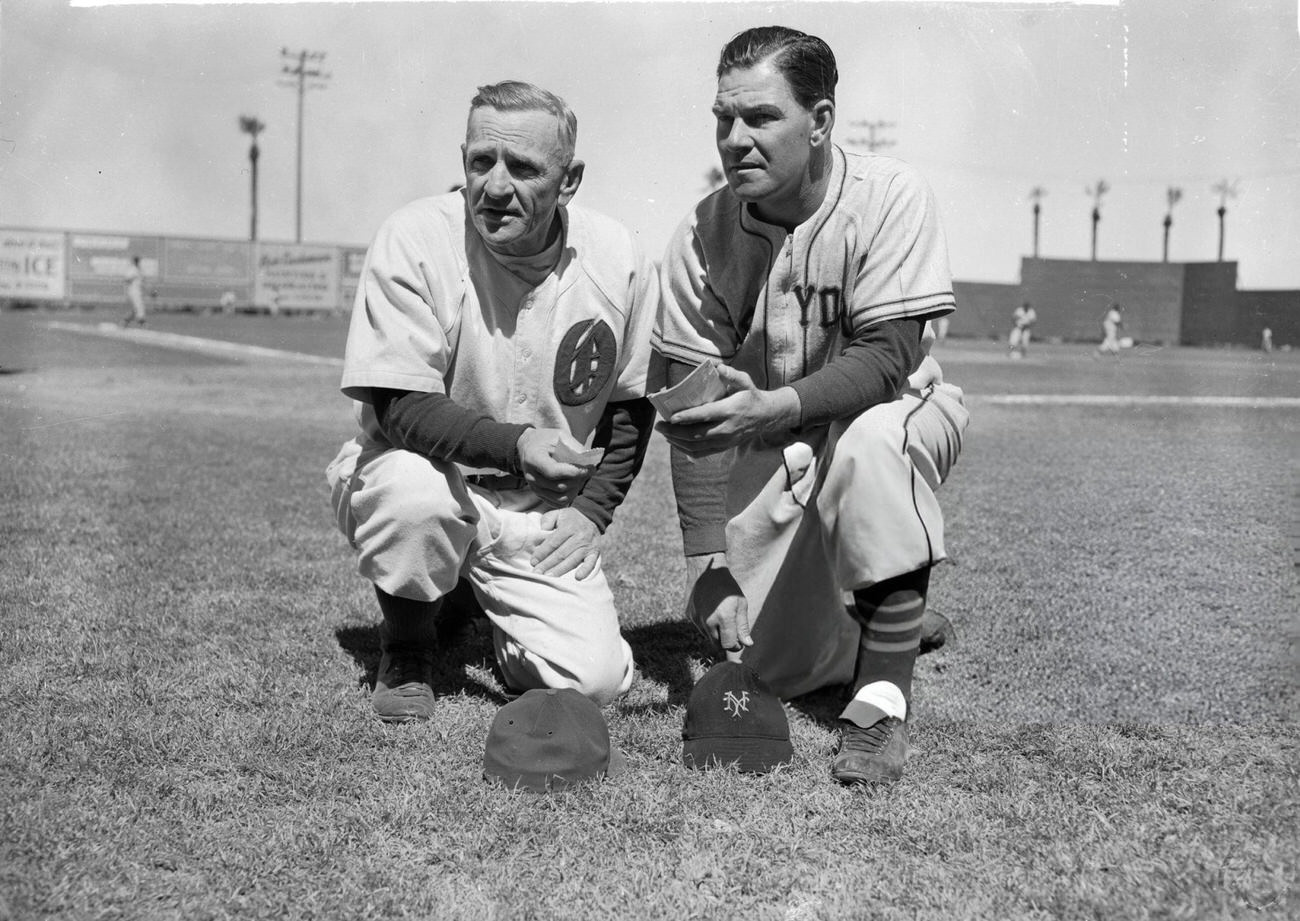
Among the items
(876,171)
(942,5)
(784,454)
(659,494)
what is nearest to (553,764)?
(784,454)

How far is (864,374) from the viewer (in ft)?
9.43

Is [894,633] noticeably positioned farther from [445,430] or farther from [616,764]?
[445,430]

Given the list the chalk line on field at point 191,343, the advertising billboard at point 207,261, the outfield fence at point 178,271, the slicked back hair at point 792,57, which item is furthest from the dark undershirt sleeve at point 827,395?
the advertising billboard at point 207,261

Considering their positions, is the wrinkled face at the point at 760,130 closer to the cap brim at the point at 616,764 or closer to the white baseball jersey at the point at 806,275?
the white baseball jersey at the point at 806,275

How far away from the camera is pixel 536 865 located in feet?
7.27

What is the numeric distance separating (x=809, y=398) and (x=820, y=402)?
30mm

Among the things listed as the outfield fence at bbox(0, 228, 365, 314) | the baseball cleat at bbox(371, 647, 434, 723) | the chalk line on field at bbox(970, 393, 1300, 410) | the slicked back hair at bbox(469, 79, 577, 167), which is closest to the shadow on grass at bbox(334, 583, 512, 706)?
the baseball cleat at bbox(371, 647, 434, 723)

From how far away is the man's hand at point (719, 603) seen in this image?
3002mm

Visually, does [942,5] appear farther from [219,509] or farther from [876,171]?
[219,509]

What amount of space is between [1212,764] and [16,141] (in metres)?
4.93

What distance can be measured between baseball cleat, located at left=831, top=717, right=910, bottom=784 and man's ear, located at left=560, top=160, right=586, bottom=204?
5.05 feet

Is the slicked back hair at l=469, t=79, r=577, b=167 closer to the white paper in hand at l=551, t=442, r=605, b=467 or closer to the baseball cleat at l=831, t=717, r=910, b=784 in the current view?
the white paper in hand at l=551, t=442, r=605, b=467

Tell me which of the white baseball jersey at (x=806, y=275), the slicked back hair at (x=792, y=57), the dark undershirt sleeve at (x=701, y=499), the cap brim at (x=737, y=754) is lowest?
the cap brim at (x=737, y=754)

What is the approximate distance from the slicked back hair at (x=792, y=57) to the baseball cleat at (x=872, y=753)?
147 centimetres
